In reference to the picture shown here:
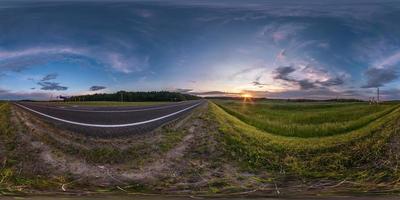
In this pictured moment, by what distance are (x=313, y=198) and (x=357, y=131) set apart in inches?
220

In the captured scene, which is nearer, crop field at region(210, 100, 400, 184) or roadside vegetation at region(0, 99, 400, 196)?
roadside vegetation at region(0, 99, 400, 196)

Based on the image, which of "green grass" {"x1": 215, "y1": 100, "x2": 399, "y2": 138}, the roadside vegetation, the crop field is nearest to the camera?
the roadside vegetation

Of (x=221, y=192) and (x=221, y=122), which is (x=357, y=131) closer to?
(x=221, y=122)

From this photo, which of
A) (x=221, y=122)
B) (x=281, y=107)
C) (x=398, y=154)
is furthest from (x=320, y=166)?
(x=281, y=107)

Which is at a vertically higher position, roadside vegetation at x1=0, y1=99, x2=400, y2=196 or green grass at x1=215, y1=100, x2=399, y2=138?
green grass at x1=215, y1=100, x2=399, y2=138

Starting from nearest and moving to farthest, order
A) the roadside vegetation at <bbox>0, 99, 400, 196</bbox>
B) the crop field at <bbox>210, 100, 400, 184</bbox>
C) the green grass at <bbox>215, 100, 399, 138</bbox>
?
the roadside vegetation at <bbox>0, 99, 400, 196</bbox>, the crop field at <bbox>210, 100, 400, 184</bbox>, the green grass at <bbox>215, 100, 399, 138</bbox>

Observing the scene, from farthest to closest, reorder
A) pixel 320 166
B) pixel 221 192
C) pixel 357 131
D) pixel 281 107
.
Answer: pixel 281 107 → pixel 357 131 → pixel 320 166 → pixel 221 192

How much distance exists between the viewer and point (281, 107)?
72.3 ft

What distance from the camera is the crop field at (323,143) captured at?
13.3 m

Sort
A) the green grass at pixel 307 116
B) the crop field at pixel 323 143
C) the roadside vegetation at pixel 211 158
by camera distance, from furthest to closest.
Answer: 1. the green grass at pixel 307 116
2. the crop field at pixel 323 143
3. the roadside vegetation at pixel 211 158

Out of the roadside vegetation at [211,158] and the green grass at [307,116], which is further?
the green grass at [307,116]

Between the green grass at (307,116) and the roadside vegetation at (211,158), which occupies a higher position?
the green grass at (307,116)

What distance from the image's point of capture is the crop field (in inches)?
523

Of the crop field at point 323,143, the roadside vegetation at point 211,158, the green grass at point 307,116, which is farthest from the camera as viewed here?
the green grass at point 307,116
